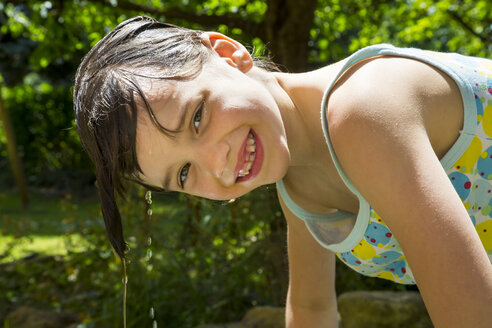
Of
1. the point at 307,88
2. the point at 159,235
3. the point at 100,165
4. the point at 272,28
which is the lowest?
the point at 159,235

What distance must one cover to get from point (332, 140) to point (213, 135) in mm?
330

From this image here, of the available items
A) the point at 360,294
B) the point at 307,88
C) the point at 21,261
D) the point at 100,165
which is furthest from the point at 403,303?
the point at 21,261

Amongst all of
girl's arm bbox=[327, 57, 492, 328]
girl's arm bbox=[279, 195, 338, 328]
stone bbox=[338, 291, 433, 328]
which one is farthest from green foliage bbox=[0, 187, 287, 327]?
girl's arm bbox=[327, 57, 492, 328]

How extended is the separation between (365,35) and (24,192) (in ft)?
18.2

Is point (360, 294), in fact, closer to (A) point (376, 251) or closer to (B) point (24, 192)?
(A) point (376, 251)

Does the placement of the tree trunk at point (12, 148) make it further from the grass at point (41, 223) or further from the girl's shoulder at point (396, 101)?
the girl's shoulder at point (396, 101)

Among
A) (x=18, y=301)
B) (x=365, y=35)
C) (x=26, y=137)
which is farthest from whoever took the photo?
(x=26, y=137)

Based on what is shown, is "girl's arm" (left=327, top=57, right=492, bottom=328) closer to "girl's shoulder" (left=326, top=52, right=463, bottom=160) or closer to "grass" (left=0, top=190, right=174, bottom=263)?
"girl's shoulder" (left=326, top=52, right=463, bottom=160)

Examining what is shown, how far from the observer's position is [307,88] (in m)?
1.60

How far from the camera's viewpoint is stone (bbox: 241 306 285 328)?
3.18 metres

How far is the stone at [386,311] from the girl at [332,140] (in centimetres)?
136

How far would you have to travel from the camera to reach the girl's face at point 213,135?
1401 millimetres

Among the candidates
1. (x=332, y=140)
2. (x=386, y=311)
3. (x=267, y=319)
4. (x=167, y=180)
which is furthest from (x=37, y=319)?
(x=332, y=140)

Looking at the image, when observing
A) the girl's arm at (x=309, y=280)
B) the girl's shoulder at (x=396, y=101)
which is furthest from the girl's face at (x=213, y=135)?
the girl's arm at (x=309, y=280)
